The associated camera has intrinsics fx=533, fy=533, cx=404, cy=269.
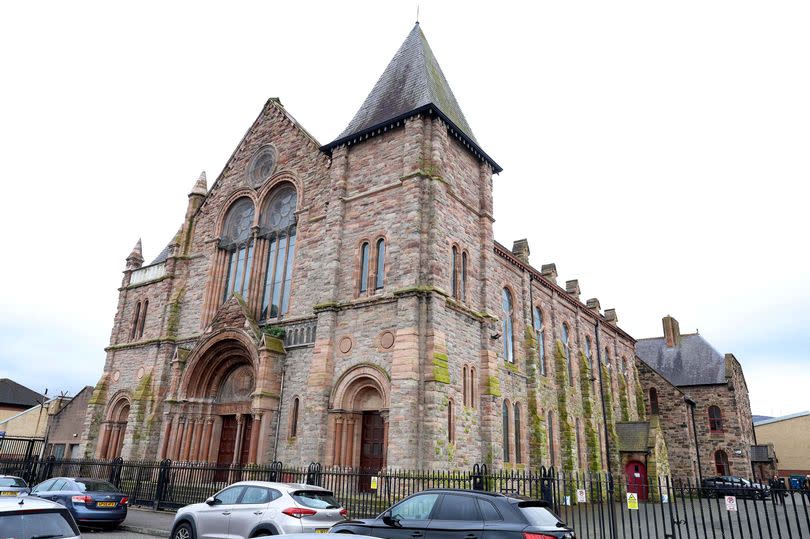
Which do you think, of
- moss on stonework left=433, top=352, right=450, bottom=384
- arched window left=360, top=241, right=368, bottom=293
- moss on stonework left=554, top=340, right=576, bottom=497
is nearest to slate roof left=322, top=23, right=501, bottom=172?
arched window left=360, top=241, right=368, bottom=293

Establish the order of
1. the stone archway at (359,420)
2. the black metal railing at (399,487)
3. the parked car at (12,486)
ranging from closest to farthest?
the black metal railing at (399,487), the parked car at (12,486), the stone archway at (359,420)

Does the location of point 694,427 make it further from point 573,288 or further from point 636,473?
point 573,288

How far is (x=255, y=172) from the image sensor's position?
87.5 ft

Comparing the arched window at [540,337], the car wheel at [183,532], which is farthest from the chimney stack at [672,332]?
the car wheel at [183,532]

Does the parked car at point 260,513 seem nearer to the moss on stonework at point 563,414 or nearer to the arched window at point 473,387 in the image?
the arched window at point 473,387

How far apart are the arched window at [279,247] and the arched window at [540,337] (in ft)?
43.8

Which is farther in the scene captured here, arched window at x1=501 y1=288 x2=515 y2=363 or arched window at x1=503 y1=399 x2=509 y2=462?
arched window at x1=501 y1=288 x2=515 y2=363

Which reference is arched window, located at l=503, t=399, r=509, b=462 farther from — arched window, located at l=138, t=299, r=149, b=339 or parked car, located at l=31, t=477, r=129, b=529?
arched window, located at l=138, t=299, r=149, b=339

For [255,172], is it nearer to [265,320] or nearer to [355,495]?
[265,320]

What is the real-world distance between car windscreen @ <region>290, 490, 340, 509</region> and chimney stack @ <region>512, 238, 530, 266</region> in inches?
771

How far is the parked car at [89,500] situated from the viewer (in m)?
13.6

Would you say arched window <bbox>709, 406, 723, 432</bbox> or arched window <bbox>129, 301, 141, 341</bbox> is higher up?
arched window <bbox>129, 301, 141, 341</bbox>

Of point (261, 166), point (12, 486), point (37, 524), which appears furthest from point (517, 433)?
point (37, 524)

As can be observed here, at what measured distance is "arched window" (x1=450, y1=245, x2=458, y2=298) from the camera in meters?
19.7
